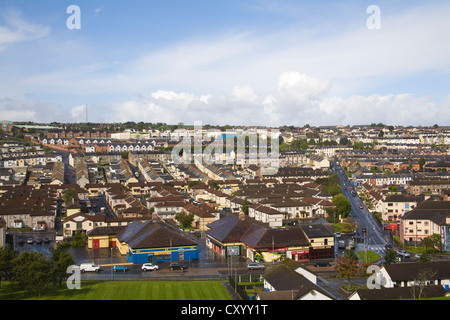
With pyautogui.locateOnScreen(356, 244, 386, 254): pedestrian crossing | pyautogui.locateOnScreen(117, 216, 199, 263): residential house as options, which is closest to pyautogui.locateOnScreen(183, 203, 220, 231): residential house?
pyautogui.locateOnScreen(117, 216, 199, 263): residential house

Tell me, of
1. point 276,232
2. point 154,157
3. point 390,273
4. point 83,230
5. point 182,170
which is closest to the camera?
point 390,273

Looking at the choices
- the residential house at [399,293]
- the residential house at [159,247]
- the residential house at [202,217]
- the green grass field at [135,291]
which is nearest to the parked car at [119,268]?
the residential house at [159,247]

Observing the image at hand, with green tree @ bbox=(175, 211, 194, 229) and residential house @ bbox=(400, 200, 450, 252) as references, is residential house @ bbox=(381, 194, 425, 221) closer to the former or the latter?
residential house @ bbox=(400, 200, 450, 252)

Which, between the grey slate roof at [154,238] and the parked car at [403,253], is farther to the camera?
the parked car at [403,253]

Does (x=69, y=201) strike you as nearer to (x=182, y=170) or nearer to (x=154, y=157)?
(x=182, y=170)

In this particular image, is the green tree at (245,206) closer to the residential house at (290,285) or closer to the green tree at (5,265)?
the residential house at (290,285)
